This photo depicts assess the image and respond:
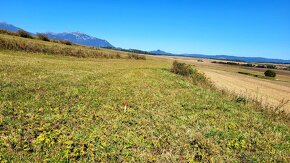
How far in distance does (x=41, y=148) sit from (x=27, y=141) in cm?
62

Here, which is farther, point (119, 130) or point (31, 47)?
point (31, 47)

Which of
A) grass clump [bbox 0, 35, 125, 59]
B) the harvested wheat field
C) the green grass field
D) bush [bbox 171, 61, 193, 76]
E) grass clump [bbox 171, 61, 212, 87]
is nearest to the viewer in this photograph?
the green grass field

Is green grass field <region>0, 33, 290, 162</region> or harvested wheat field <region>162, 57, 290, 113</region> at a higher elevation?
green grass field <region>0, 33, 290, 162</region>

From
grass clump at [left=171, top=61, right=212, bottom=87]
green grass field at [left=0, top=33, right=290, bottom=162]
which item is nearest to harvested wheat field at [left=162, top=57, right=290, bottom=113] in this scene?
grass clump at [left=171, top=61, right=212, bottom=87]

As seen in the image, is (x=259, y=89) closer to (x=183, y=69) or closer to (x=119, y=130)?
(x=183, y=69)

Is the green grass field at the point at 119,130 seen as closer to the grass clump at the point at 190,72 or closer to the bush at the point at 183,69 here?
the grass clump at the point at 190,72

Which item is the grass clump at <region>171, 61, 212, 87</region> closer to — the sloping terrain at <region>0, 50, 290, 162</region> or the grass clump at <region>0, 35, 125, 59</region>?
the sloping terrain at <region>0, 50, 290, 162</region>

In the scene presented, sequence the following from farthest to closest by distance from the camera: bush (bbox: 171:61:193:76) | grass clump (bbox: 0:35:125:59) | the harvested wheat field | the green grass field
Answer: bush (bbox: 171:61:193:76) → grass clump (bbox: 0:35:125:59) → the harvested wheat field → the green grass field

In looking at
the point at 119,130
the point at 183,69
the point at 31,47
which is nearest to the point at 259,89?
the point at 183,69

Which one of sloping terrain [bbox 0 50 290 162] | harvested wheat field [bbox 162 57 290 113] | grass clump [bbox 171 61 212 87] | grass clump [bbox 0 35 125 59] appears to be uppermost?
grass clump [bbox 0 35 125 59]

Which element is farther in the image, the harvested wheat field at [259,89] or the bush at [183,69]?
the bush at [183,69]

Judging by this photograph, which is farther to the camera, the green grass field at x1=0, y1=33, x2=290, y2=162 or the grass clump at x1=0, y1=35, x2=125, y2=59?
the grass clump at x1=0, y1=35, x2=125, y2=59

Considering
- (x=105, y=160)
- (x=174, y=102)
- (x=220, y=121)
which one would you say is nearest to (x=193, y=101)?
(x=174, y=102)

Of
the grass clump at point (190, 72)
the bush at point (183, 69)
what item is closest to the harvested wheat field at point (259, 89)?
the grass clump at point (190, 72)
